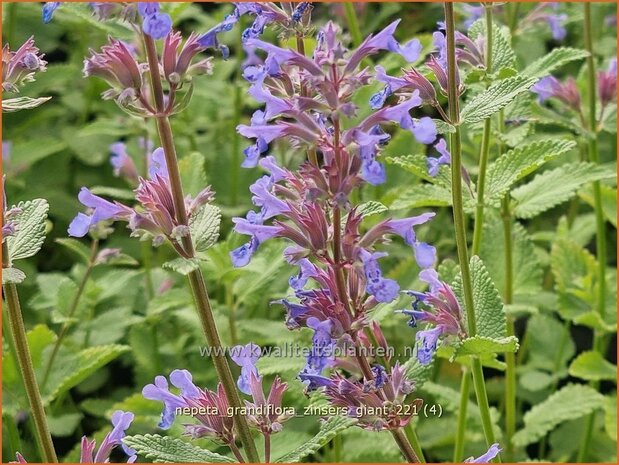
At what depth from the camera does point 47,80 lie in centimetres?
311

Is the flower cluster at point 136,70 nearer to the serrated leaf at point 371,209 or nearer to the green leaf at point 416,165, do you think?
the serrated leaf at point 371,209

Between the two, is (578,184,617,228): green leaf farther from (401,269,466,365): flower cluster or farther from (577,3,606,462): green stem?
(401,269,466,365): flower cluster

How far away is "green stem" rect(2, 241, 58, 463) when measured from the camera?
154 cm

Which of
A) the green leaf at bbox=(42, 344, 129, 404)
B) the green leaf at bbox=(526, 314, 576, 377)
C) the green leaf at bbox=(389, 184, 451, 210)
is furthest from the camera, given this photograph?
the green leaf at bbox=(526, 314, 576, 377)

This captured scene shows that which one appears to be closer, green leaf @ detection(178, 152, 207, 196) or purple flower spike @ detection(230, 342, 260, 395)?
purple flower spike @ detection(230, 342, 260, 395)

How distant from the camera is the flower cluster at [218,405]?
1548mm

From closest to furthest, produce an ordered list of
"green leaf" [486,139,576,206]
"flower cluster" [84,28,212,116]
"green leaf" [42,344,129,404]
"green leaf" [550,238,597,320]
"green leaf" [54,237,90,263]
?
"flower cluster" [84,28,212,116] → "green leaf" [486,139,576,206] → "green leaf" [42,344,129,404] → "green leaf" [54,237,90,263] → "green leaf" [550,238,597,320]

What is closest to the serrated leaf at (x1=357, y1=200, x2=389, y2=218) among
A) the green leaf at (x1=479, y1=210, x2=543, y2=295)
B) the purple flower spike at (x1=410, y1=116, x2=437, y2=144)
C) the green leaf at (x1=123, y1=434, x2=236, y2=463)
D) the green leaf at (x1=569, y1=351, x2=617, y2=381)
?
the purple flower spike at (x1=410, y1=116, x2=437, y2=144)

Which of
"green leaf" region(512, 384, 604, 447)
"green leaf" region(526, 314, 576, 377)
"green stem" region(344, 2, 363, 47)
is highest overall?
"green stem" region(344, 2, 363, 47)

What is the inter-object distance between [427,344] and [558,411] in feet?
3.07

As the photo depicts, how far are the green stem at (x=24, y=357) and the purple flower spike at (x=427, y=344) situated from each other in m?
0.71

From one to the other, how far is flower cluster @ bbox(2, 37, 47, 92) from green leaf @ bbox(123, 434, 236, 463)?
0.69 metres

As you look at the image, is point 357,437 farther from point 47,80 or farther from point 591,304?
point 47,80

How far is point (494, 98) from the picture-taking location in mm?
1568
